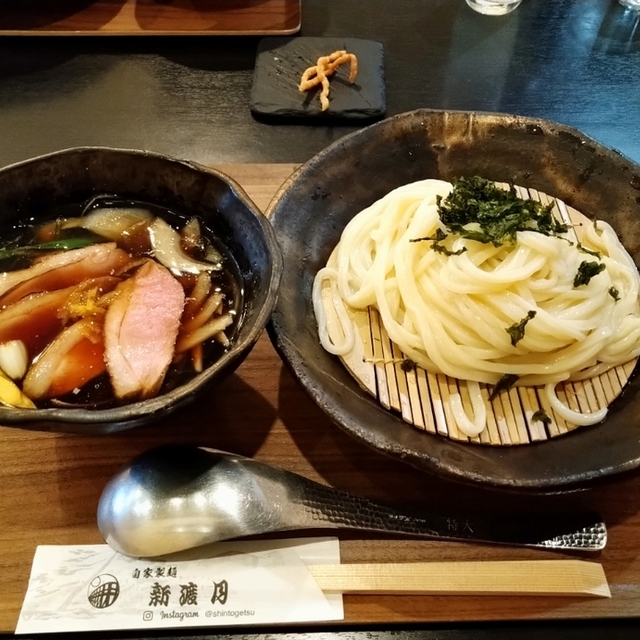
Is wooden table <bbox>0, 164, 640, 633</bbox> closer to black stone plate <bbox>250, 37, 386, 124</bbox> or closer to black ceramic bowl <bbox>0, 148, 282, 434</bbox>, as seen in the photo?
black ceramic bowl <bbox>0, 148, 282, 434</bbox>

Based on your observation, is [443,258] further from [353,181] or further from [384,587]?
[384,587]

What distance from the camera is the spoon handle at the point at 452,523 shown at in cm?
165

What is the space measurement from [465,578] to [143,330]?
1.12 metres

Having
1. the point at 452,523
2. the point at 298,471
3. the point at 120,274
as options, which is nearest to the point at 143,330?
the point at 120,274

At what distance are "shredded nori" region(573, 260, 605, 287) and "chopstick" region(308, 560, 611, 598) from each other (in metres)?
0.93

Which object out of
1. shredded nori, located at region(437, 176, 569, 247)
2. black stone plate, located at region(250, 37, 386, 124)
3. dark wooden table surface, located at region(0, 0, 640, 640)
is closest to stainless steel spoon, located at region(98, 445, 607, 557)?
shredded nori, located at region(437, 176, 569, 247)

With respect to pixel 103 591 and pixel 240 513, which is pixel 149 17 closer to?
pixel 240 513

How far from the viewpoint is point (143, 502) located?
1.58m

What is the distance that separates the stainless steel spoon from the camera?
1.57 meters

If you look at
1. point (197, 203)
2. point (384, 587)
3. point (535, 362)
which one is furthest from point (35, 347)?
point (535, 362)

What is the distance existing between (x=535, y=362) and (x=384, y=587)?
0.92 m

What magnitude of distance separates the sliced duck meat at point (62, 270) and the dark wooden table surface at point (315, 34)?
1257 mm

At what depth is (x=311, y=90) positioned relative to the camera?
3260mm

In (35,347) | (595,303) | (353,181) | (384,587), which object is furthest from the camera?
(353,181)
